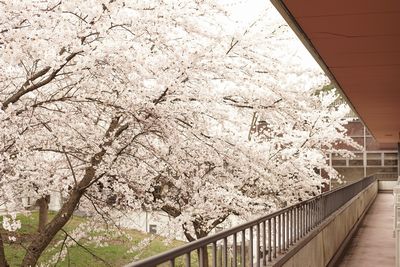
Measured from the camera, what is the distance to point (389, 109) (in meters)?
14.7

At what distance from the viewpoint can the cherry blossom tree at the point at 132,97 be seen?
7.87 metres

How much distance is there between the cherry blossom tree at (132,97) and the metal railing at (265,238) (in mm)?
1611

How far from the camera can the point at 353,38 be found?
632 cm

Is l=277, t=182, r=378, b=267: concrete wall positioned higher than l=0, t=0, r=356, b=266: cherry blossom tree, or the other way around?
l=0, t=0, r=356, b=266: cherry blossom tree

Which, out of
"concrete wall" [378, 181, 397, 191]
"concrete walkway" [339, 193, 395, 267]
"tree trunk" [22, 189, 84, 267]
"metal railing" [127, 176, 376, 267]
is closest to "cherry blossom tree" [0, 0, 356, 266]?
"tree trunk" [22, 189, 84, 267]

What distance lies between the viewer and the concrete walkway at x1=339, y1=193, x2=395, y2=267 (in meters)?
12.0

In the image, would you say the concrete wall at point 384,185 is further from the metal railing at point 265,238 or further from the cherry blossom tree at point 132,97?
the cherry blossom tree at point 132,97

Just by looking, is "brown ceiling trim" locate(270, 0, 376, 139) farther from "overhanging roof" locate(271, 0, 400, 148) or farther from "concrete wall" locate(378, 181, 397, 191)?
"concrete wall" locate(378, 181, 397, 191)

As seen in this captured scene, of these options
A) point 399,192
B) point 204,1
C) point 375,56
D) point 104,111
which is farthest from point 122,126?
point 399,192

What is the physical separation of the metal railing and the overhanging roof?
2.00 metres

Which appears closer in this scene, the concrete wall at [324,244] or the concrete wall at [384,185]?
the concrete wall at [324,244]

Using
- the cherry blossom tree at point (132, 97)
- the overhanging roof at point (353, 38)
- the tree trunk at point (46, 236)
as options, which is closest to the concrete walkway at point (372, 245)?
the cherry blossom tree at point (132, 97)

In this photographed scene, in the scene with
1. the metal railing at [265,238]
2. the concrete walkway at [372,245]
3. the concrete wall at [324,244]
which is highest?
the metal railing at [265,238]

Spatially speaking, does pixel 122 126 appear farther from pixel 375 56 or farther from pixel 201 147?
pixel 375 56
